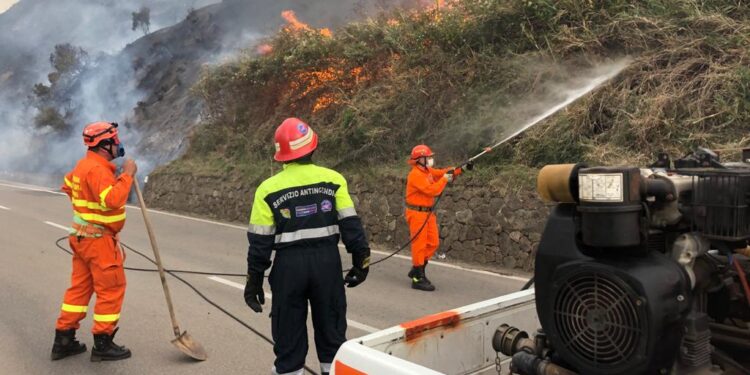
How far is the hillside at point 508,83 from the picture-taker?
30.6 ft

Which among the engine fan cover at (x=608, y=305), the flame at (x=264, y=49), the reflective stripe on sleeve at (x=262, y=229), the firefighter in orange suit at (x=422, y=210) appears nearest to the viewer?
the engine fan cover at (x=608, y=305)

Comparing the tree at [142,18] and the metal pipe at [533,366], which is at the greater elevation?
the tree at [142,18]

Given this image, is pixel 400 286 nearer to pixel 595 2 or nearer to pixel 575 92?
pixel 575 92

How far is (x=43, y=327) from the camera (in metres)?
5.88

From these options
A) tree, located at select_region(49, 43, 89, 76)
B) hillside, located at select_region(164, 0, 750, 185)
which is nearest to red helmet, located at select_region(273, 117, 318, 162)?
hillside, located at select_region(164, 0, 750, 185)

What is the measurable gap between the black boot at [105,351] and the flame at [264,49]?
15.6 metres

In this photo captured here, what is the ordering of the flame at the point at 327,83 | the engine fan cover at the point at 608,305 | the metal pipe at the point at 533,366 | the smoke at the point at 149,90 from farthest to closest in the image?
the smoke at the point at 149,90
the flame at the point at 327,83
the metal pipe at the point at 533,366
the engine fan cover at the point at 608,305

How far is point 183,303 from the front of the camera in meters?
6.82

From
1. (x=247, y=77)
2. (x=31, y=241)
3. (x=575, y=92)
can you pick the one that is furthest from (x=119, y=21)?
(x=575, y=92)

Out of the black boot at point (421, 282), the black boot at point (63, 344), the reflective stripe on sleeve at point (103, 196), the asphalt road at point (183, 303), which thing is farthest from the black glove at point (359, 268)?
the black boot at point (421, 282)

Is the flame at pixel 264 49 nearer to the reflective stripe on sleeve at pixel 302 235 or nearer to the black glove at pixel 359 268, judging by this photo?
the black glove at pixel 359 268

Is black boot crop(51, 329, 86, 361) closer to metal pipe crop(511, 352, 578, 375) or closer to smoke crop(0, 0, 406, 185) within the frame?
metal pipe crop(511, 352, 578, 375)

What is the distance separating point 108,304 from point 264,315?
1.90 metres

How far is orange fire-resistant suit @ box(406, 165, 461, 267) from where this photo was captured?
7.49m
